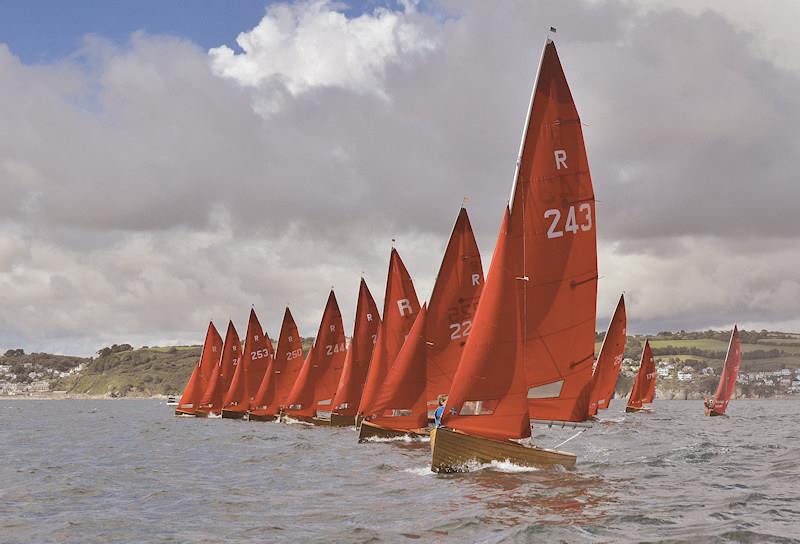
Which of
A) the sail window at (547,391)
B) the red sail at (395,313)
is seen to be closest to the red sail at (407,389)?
the red sail at (395,313)

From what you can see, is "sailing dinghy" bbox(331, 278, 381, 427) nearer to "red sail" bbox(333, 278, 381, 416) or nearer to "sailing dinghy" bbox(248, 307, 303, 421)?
Result: "red sail" bbox(333, 278, 381, 416)

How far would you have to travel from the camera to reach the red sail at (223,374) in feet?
271

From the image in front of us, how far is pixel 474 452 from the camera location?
25.3 metres

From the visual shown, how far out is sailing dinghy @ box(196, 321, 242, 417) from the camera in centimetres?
8275

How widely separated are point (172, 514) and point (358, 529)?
5.44 m

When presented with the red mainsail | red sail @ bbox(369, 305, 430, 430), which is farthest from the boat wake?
the red mainsail

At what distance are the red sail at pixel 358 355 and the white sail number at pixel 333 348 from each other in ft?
22.0

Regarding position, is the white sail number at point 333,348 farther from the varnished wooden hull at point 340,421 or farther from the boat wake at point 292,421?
the varnished wooden hull at point 340,421

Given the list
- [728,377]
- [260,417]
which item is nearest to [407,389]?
[260,417]

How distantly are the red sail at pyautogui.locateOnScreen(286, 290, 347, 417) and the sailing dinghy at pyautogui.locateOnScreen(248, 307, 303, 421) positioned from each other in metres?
7.58

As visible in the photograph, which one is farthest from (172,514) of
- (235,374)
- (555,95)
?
(235,374)

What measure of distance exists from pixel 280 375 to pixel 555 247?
49.1 meters

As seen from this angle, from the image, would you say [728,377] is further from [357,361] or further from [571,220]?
[571,220]

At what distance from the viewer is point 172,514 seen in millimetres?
20672
